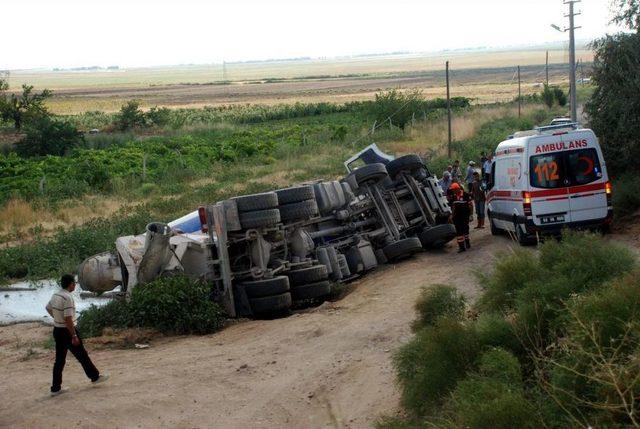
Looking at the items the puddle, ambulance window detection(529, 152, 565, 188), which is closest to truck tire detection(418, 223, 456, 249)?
ambulance window detection(529, 152, 565, 188)

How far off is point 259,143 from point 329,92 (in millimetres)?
97445

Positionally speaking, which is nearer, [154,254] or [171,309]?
[171,309]

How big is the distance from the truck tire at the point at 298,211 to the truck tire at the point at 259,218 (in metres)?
0.49

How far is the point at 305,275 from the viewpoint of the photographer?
15297 millimetres

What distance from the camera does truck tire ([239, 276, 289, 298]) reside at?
48.0ft

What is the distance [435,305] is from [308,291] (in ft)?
14.9

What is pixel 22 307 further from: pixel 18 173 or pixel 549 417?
pixel 18 173

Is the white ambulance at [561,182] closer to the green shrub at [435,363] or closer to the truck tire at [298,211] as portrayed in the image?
the truck tire at [298,211]

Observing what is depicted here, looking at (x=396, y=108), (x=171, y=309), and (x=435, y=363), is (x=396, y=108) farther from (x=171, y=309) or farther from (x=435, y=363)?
(x=435, y=363)

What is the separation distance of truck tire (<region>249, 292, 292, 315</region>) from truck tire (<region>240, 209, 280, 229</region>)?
1.15 m

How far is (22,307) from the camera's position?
17.6m

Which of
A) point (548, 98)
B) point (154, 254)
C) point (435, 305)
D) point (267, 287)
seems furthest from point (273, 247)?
point (548, 98)

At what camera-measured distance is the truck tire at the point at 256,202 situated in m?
14.9

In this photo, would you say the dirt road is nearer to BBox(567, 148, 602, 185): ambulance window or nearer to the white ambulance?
the white ambulance
